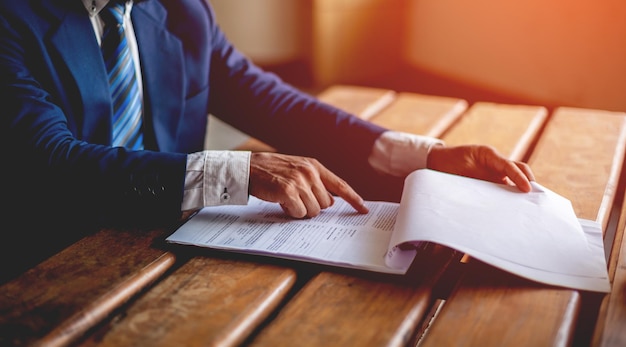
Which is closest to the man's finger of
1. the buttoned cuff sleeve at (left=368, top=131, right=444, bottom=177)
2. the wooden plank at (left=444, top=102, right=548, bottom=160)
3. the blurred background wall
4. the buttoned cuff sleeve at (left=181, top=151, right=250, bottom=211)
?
the buttoned cuff sleeve at (left=181, top=151, right=250, bottom=211)

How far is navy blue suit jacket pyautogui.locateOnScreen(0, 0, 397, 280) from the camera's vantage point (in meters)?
1.04

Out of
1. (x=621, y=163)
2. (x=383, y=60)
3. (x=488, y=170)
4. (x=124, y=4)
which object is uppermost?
(x=124, y=4)

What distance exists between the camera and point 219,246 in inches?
35.9

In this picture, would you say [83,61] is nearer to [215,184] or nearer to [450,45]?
[215,184]

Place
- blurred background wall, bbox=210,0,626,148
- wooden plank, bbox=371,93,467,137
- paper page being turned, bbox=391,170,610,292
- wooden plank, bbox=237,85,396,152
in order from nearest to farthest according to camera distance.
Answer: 1. paper page being turned, bbox=391,170,610,292
2. wooden plank, bbox=371,93,467,137
3. wooden plank, bbox=237,85,396,152
4. blurred background wall, bbox=210,0,626,148

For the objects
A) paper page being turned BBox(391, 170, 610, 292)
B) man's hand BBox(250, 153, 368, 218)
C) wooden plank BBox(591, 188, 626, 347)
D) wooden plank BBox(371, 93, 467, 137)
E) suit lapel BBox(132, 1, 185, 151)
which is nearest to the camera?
wooden plank BBox(591, 188, 626, 347)

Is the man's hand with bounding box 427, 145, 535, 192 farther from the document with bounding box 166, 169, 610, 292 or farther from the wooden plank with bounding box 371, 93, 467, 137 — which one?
the wooden plank with bounding box 371, 93, 467, 137

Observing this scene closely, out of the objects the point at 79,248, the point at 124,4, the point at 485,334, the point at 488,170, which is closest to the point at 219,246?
the point at 79,248

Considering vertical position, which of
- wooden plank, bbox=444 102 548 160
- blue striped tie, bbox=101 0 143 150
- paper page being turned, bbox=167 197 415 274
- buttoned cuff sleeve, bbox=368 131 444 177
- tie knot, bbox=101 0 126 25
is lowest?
wooden plank, bbox=444 102 548 160

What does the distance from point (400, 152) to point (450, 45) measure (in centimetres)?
356

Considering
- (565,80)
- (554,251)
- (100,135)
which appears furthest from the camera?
(565,80)

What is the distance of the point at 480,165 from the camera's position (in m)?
1.12

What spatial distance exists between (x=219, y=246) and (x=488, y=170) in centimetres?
52

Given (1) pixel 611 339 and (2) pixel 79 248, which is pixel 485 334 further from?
(2) pixel 79 248
